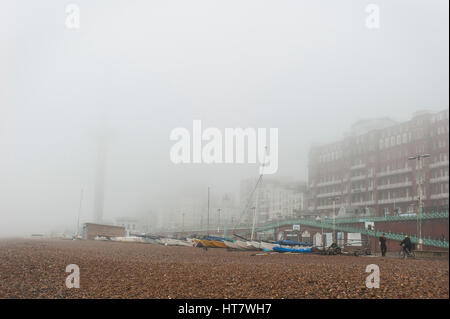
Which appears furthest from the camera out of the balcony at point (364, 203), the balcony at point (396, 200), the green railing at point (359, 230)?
the balcony at point (364, 203)

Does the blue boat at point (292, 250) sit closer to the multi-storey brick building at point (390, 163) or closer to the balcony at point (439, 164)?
the multi-storey brick building at point (390, 163)

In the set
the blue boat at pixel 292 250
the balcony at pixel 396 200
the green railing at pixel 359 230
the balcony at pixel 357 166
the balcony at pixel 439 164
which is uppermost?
the balcony at pixel 357 166

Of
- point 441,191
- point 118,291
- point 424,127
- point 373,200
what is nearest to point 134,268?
point 118,291

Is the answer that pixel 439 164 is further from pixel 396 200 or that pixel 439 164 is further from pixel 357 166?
pixel 357 166

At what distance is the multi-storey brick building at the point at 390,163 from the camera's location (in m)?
43.2

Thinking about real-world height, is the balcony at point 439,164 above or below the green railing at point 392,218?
above

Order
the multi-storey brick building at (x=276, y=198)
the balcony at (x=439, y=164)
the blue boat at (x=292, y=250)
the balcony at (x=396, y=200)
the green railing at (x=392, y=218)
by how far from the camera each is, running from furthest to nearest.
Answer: the multi-storey brick building at (x=276, y=198) < the balcony at (x=396, y=200) < the balcony at (x=439, y=164) < the green railing at (x=392, y=218) < the blue boat at (x=292, y=250)

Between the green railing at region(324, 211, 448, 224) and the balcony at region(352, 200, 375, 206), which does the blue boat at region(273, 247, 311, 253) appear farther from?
the balcony at region(352, 200, 375, 206)

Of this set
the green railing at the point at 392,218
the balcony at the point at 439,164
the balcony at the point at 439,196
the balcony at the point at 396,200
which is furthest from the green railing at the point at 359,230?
the balcony at the point at 439,164

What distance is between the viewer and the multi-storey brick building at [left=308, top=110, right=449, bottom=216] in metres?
43.2

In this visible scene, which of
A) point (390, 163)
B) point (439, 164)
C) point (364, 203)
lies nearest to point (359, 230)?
point (364, 203)

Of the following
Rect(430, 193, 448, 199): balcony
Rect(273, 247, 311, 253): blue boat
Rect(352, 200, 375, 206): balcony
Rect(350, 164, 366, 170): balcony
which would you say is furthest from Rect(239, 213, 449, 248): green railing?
Rect(350, 164, 366, 170): balcony
